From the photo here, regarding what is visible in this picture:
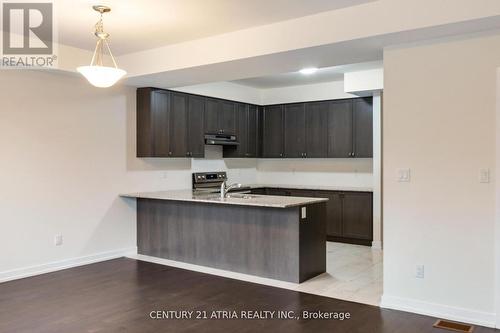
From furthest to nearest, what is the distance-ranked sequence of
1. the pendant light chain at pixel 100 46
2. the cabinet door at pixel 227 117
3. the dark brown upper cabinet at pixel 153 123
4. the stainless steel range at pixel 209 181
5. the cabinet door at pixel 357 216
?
the cabinet door at pixel 227 117 → the stainless steel range at pixel 209 181 → the cabinet door at pixel 357 216 → the dark brown upper cabinet at pixel 153 123 → the pendant light chain at pixel 100 46

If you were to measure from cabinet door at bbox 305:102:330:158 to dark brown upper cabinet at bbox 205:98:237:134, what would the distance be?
1.31 m

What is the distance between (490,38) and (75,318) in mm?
4105

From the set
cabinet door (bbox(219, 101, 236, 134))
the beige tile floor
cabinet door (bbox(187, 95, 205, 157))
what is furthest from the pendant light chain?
the beige tile floor

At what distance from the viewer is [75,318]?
3637mm

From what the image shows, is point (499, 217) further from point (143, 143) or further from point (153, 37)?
point (143, 143)

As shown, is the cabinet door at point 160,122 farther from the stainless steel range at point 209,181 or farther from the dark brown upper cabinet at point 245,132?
the dark brown upper cabinet at point 245,132

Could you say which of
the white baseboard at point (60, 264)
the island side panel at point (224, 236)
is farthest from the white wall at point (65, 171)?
the island side panel at point (224, 236)

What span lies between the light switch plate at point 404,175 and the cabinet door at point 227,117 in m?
3.85

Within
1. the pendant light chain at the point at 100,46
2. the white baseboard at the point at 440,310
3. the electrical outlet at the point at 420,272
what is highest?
the pendant light chain at the point at 100,46

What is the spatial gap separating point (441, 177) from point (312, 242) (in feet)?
5.61

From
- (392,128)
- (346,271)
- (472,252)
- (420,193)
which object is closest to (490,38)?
(392,128)

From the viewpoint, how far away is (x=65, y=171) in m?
5.32

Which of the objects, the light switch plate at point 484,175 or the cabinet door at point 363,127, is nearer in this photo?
the light switch plate at point 484,175

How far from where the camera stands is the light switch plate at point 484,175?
11.3 feet
